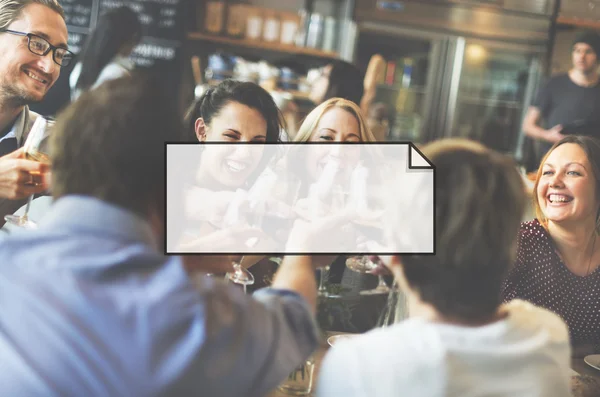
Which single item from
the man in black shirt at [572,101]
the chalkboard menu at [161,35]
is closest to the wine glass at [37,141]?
the man in black shirt at [572,101]

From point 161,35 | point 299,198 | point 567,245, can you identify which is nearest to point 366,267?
point 299,198

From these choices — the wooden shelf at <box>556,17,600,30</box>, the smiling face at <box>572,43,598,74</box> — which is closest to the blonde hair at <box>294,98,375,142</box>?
the smiling face at <box>572,43,598,74</box>

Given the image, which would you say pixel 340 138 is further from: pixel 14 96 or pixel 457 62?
pixel 457 62

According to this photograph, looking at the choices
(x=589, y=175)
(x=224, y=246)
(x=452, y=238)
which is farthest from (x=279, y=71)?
(x=452, y=238)

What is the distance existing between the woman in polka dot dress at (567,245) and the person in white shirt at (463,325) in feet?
2.65

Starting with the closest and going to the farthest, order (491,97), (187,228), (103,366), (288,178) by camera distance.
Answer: (103,366)
(187,228)
(288,178)
(491,97)

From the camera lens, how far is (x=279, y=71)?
409 centimetres

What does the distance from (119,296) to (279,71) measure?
3.44 metres

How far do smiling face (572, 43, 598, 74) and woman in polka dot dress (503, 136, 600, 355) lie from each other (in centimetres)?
146

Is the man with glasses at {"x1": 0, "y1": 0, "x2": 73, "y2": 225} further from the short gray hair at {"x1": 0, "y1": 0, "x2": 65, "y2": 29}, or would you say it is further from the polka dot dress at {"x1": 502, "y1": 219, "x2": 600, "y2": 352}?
the polka dot dress at {"x1": 502, "y1": 219, "x2": 600, "y2": 352}

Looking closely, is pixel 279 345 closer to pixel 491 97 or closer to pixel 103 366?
pixel 103 366

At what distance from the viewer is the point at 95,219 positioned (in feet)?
2.59

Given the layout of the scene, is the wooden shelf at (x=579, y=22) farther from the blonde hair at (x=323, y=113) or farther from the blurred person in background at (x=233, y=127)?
the blurred person in background at (x=233, y=127)

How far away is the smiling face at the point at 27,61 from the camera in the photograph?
148 centimetres
